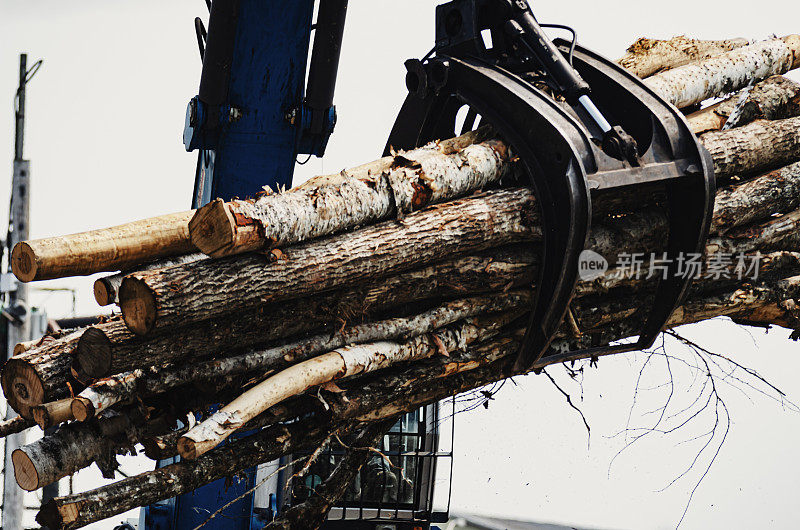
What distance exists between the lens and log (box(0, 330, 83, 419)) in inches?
120

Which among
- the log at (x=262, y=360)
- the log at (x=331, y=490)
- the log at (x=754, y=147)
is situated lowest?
the log at (x=331, y=490)

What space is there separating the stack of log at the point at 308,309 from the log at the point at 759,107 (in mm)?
196

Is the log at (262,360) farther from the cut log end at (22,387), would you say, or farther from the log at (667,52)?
the log at (667,52)

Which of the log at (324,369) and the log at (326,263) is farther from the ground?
the log at (326,263)

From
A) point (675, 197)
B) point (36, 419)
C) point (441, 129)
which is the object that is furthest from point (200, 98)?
point (675, 197)

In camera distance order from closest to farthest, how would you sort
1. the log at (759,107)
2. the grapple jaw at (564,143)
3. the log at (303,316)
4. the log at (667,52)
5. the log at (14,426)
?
the log at (303,316)
the grapple jaw at (564,143)
the log at (14,426)
the log at (759,107)
the log at (667,52)

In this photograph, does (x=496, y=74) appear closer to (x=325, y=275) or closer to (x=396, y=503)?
(x=325, y=275)

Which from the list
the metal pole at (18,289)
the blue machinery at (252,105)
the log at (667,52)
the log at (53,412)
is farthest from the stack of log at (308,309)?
the metal pole at (18,289)

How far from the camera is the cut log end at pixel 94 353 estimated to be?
2906mm

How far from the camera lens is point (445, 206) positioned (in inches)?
134

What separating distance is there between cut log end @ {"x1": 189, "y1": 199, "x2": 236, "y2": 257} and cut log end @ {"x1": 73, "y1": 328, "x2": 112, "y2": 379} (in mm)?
495
